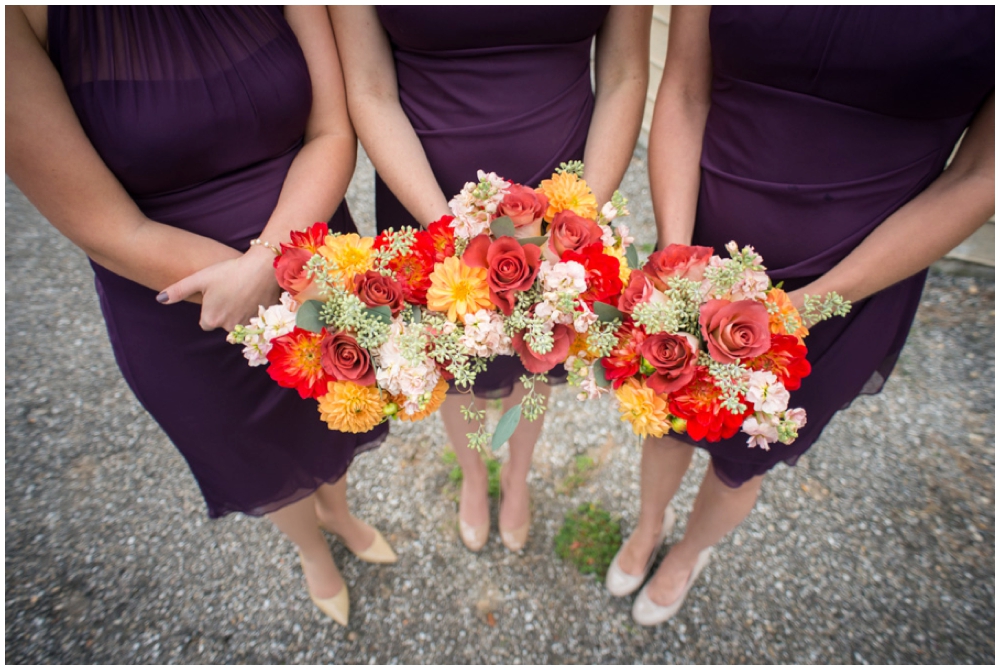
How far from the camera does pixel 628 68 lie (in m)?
1.78

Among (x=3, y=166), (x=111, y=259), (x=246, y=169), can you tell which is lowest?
(x=111, y=259)

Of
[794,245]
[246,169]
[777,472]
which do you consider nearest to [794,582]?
[777,472]

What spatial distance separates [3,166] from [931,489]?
12.9 feet

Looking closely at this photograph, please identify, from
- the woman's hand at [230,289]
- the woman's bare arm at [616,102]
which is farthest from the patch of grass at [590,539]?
the woman's hand at [230,289]

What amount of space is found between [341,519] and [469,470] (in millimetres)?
607

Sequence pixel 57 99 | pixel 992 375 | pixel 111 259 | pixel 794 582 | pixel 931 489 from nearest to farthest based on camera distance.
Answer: pixel 57 99
pixel 111 259
pixel 794 582
pixel 931 489
pixel 992 375

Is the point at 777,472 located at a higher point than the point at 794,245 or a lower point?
lower

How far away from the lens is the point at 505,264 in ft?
3.61

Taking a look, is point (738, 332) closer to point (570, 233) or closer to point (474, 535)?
point (570, 233)

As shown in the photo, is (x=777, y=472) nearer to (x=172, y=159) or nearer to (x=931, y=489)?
(x=931, y=489)

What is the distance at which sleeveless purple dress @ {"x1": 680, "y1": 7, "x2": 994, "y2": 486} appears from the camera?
1.30m

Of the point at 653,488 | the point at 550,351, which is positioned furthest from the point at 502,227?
the point at 653,488

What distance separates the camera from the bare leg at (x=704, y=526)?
2057 mm

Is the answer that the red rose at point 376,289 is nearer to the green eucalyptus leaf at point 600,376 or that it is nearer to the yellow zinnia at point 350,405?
the yellow zinnia at point 350,405
